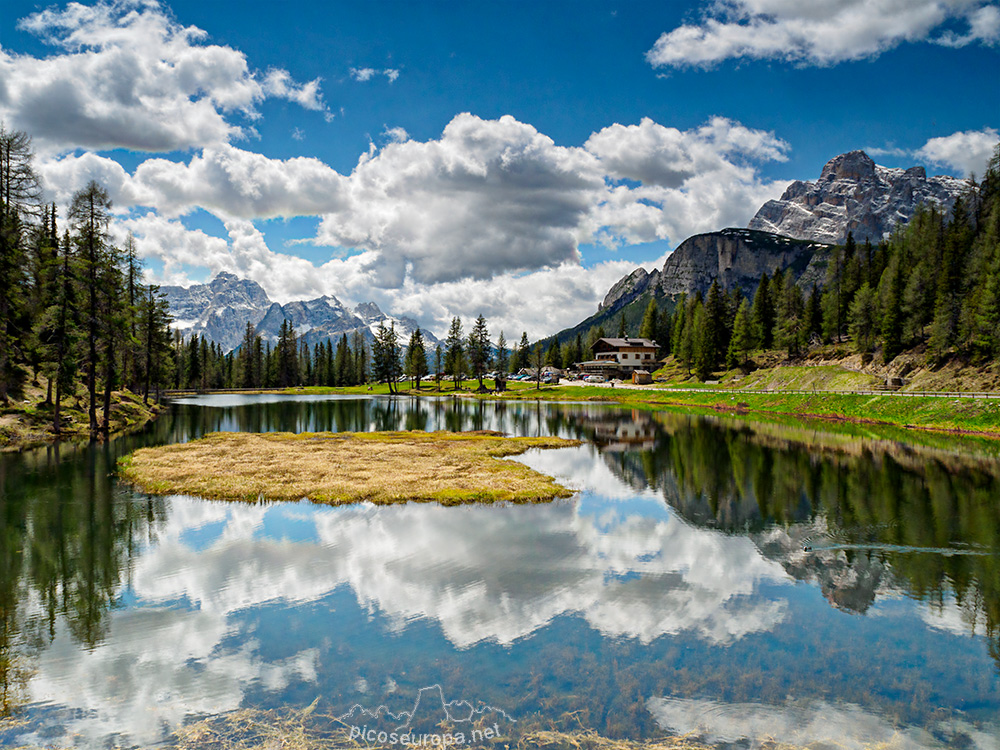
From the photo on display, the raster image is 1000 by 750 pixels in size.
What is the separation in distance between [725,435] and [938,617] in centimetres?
4137

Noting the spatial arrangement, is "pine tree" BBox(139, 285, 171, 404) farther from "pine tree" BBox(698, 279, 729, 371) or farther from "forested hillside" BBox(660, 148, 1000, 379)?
"forested hillside" BBox(660, 148, 1000, 379)

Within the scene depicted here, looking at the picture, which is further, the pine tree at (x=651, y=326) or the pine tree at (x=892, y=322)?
the pine tree at (x=651, y=326)

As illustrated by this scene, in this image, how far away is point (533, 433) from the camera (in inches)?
2301

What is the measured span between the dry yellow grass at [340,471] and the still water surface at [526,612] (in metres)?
1.65

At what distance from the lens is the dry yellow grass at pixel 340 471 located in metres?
27.2

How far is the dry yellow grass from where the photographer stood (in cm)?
2725

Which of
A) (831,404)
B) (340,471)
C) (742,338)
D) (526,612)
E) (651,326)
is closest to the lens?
(526,612)

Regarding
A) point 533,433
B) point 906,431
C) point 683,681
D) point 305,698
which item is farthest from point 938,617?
point 906,431

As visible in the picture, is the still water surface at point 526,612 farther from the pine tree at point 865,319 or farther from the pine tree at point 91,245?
the pine tree at point 865,319

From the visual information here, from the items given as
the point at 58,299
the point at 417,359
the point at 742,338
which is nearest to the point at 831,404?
the point at 742,338

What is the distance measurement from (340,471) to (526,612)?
21.2 m

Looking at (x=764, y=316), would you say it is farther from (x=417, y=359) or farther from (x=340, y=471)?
(x=340, y=471)

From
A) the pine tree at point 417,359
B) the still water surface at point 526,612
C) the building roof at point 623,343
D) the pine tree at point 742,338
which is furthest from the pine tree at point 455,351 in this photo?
the still water surface at point 526,612

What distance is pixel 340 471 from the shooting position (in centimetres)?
3231
